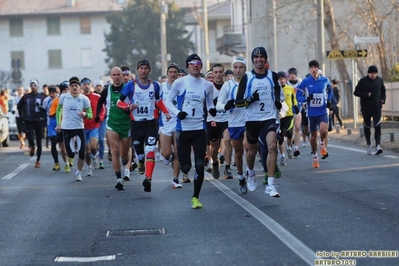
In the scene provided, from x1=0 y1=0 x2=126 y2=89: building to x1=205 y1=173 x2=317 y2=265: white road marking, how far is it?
266 feet

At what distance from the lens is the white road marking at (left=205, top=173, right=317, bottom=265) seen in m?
8.54

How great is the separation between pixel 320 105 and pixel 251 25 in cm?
3703

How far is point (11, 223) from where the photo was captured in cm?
1192

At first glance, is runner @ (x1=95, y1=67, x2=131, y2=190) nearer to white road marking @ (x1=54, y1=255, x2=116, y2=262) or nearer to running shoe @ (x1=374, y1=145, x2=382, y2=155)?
white road marking @ (x1=54, y1=255, x2=116, y2=262)

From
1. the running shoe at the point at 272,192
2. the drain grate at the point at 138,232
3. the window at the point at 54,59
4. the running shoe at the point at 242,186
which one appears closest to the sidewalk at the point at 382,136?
the running shoe at the point at 242,186

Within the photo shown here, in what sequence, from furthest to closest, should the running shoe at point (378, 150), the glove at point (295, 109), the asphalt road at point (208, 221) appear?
1. the running shoe at point (378, 150)
2. the glove at point (295, 109)
3. the asphalt road at point (208, 221)

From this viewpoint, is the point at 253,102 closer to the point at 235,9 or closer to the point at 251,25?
the point at 251,25

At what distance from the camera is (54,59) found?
94500 mm

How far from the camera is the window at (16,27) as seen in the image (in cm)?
9450

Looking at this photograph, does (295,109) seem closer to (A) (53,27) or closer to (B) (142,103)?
(B) (142,103)

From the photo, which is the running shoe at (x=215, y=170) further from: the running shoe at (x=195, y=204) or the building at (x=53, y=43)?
the building at (x=53, y=43)

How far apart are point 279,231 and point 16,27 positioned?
8719 cm

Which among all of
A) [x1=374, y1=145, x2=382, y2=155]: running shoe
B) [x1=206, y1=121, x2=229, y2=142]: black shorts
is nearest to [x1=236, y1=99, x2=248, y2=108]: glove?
[x1=206, y1=121, x2=229, y2=142]: black shorts

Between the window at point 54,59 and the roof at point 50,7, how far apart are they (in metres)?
3.74
